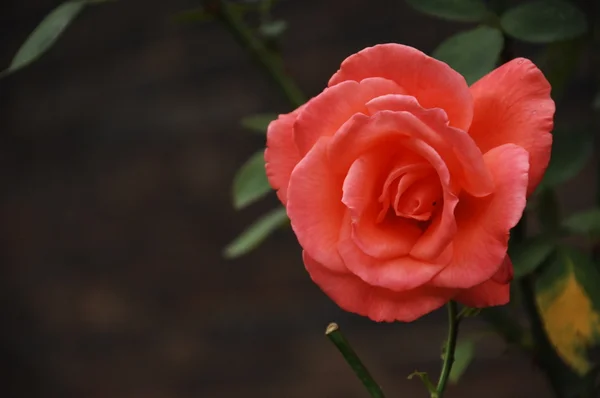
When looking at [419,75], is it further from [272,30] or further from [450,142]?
[272,30]

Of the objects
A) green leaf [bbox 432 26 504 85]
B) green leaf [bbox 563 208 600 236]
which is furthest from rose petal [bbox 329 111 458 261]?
green leaf [bbox 563 208 600 236]

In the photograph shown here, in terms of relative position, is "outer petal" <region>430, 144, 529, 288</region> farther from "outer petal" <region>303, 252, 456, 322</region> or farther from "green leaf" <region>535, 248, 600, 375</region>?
"green leaf" <region>535, 248, 600, 375</region>

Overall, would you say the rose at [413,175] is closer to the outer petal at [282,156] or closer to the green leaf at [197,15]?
the outer petal at [282,156]

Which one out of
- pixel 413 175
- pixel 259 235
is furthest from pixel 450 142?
pixel 259 235

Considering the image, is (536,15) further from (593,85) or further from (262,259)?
(262,259)

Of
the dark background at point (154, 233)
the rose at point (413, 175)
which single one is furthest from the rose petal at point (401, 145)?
the dark background at point (154, 233)

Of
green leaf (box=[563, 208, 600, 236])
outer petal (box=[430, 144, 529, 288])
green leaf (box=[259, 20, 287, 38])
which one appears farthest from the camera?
green leaf (box=[259, 20, 287, 38])

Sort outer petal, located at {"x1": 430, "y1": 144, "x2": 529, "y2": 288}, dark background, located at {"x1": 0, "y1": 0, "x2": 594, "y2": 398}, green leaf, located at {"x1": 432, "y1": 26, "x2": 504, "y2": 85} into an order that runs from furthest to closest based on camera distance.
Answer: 1. dark background, located at {"x1": 0, "y1": 0, "x2": 594, "y2": 398}
2. green leaf, located at {"x1": 432, "y1": 26, "x2": 504, "y2": 85}
3. outer petal, located at {"x1": 430, "y1": 144, "x2": 529, "y2": 288}
